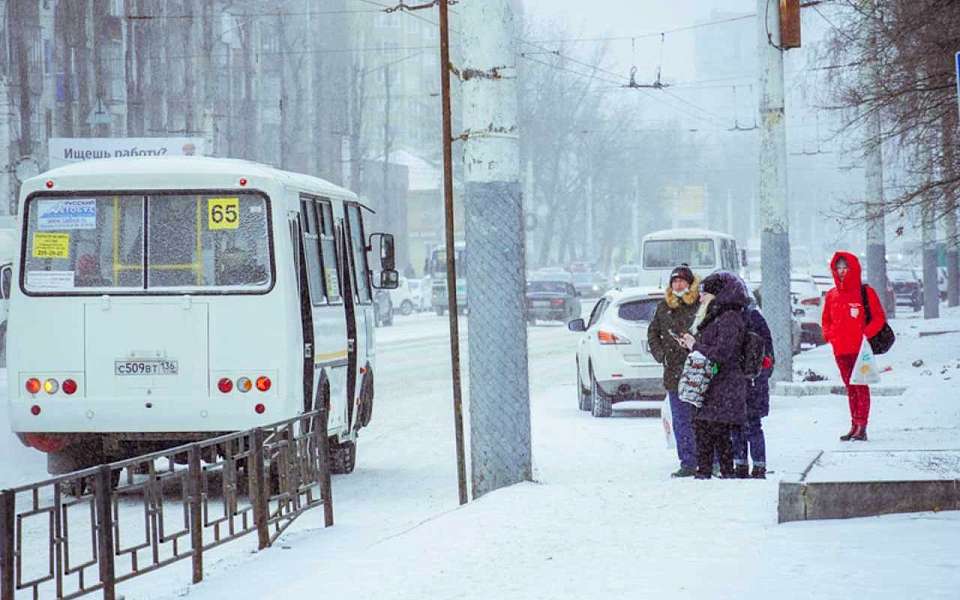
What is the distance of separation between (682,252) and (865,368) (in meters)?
30.8

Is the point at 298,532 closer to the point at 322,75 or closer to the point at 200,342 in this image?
the point at 200,342

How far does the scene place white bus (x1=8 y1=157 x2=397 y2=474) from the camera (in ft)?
46.8

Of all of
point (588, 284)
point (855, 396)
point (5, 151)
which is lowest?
point (855, 396)

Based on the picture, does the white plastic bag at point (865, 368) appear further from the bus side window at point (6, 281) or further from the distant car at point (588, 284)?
the distant car at point (588, 284)

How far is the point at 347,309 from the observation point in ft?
54.7

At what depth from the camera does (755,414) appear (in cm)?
1319

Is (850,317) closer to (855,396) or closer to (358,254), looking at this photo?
(855,396)

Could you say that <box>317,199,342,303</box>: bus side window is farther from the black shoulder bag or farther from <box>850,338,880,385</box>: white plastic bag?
the black shoulder bag

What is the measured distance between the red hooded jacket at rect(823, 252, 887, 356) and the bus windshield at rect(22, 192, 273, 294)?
538 centimetres

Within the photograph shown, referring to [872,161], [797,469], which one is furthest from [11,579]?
[872,161]

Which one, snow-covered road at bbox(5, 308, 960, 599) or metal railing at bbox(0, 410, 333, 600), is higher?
metal railing at bbox(0, 410, 333, 600)

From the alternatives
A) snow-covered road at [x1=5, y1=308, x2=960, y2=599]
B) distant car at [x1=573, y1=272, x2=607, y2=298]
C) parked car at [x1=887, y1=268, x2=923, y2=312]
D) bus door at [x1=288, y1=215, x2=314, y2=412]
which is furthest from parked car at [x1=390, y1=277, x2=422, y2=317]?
bus door at [x1=288, y1=215, x2=314, y2=412]

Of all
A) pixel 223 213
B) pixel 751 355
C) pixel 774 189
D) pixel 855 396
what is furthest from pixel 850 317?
pixel 774 189

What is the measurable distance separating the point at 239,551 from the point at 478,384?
2.67m
